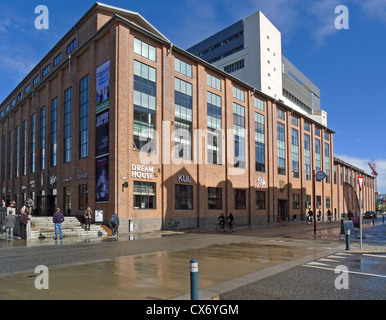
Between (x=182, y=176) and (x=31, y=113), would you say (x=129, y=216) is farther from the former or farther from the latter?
(x=31, y=113)

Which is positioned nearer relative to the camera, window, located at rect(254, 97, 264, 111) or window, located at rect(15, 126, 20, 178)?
window, located at rect(254, 97, 264, 111)

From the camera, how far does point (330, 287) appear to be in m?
7.82

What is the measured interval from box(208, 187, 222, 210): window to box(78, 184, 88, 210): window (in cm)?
1231

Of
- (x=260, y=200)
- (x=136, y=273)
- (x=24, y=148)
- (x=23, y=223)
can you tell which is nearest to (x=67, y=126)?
(x=24, y=148)

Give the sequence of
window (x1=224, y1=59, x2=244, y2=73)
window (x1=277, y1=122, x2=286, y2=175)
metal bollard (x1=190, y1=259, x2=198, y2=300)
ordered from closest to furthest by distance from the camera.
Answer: metal bollard (x1=190, y1=259, x2=198, y2=300)
window (x1=277, y1=122, x2=286, y2=175)
window (x1=224, y1=59, x2=244, y2=73)

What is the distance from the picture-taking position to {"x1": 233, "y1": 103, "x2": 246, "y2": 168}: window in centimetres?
4047

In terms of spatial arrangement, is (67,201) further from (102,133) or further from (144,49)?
(144,49)

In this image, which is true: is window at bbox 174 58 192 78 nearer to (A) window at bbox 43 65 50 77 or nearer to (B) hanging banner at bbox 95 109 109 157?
(B) hanging banner at bbox 95 109 109 157

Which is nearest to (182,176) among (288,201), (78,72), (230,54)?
(78,72)

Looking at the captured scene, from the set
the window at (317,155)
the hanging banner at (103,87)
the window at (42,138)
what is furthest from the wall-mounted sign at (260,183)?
the window at (42,138)

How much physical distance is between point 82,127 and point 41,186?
1133 centimetres

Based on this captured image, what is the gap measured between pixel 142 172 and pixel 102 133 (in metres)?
4.73

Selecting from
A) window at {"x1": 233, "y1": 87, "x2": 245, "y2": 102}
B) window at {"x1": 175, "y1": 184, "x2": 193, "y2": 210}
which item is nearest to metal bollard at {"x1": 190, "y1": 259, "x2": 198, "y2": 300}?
window at {"x1": 175, "y1": 184, "x2": 193, "y2": 210}

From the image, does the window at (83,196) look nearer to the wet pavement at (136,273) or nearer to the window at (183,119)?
the window at (183,119)
